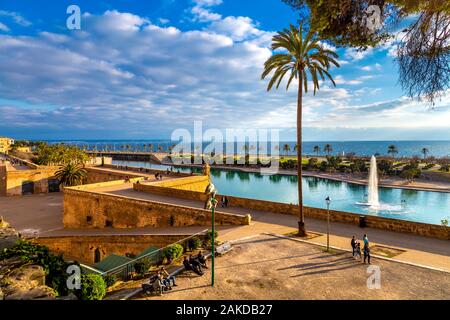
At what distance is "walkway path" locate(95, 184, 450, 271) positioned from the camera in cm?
1444

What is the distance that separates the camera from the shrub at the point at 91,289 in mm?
10883

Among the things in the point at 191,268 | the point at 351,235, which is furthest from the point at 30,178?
the point at 351,235

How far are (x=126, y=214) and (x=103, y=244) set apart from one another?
402cm

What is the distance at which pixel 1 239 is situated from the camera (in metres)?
16.5

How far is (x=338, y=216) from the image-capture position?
2092 cm

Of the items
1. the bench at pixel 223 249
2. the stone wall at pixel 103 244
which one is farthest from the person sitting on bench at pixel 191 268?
the stone wall at pixel 103 244

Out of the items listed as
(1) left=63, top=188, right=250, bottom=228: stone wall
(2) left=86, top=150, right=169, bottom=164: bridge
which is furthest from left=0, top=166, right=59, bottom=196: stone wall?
(2) left=86, top=150, right=169, bottom=164: bridge

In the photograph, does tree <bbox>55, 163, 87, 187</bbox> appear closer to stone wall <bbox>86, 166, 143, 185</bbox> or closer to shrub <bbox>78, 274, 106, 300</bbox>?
stone wall <bbox>86, 166, 143, 185</bbox>

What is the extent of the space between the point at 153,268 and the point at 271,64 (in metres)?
13.7

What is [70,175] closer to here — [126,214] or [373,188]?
[126,214]

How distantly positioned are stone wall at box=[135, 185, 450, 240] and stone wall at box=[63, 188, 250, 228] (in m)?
4.27

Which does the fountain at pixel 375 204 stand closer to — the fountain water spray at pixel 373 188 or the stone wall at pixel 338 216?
the fountain water spray at pixel 373 188
